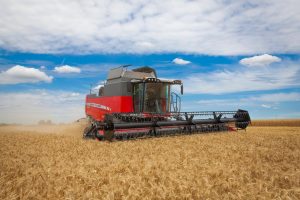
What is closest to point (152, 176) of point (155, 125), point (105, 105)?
point (155, 125)

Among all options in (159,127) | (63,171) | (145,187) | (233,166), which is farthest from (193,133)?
(145,187)

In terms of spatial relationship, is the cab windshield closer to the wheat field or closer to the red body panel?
the red body panel

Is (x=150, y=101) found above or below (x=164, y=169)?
above

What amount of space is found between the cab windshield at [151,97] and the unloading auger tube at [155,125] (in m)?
0.89

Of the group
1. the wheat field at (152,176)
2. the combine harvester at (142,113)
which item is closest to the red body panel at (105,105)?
the combine harvester at (142,113)

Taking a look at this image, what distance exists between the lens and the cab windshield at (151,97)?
13305 mm

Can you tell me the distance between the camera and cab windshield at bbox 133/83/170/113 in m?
13.3

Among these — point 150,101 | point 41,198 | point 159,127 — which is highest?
point 150,101

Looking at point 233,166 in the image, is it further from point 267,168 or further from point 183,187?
point 183,187

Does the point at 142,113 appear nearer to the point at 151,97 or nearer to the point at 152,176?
the point at 151,97

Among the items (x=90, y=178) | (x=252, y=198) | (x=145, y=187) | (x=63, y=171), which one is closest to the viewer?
(x=252, y=198)

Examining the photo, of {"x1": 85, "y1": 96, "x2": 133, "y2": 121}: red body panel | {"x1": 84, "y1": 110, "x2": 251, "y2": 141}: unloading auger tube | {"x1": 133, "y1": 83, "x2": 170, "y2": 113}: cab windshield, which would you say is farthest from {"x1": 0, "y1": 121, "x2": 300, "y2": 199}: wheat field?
{"x1": 133, "y1": 83, "x2": 170, "y2": 113}: cab windshield

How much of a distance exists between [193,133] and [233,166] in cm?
691

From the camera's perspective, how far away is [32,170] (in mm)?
A: 5738
